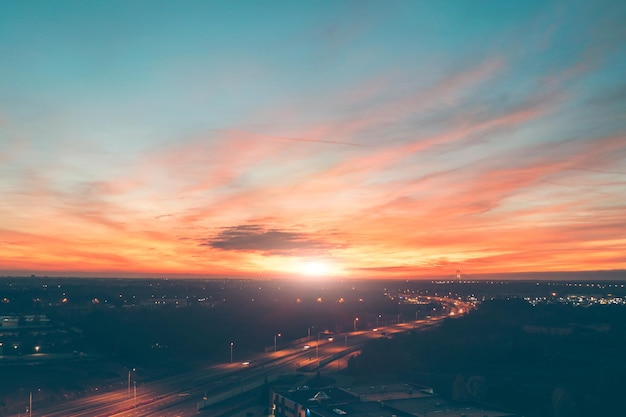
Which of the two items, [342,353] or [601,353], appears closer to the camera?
[601,353]

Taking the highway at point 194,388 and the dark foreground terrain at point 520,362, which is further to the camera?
the dark foreground terrain at point 520,362

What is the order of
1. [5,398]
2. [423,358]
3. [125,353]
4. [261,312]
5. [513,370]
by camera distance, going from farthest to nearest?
[261,312] → [125,353] → [423,358] → [513,370] → [5,398]

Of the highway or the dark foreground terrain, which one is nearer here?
the highway

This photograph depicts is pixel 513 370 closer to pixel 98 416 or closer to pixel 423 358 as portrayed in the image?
pixel 423 358

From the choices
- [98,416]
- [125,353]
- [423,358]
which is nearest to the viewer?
[98,416]

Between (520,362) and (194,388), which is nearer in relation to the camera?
(194,388)

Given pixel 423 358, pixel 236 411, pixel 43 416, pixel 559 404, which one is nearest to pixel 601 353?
pixel 423 358

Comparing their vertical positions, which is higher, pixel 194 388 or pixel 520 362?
pixel 194 388
